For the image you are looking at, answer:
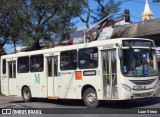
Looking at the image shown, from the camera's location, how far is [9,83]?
22656mm

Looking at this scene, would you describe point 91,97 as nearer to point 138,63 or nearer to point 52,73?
point 138,63

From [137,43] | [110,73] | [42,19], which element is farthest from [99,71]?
[42,19]

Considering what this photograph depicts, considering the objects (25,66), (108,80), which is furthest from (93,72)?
(25,66)

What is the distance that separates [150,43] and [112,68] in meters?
2.28

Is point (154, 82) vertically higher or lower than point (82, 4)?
lower

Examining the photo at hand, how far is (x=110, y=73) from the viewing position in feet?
50.8

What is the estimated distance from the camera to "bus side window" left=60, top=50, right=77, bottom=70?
1722 cm

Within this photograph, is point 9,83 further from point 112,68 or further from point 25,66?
point 112,68

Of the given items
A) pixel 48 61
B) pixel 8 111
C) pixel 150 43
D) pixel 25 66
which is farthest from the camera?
pixel 25 66

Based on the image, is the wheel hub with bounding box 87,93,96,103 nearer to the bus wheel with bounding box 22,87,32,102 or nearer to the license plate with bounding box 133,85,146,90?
the license plate with bounding box 133,85,146,90

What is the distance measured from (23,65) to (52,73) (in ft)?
9.65

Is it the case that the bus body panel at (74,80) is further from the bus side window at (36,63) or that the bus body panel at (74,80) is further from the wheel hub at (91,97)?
the wheel hub at (91,97)

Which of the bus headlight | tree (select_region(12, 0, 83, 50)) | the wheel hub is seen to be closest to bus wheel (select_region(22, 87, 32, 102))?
the wheel hub

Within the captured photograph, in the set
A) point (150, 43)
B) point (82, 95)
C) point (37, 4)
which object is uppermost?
point (37, 4)
